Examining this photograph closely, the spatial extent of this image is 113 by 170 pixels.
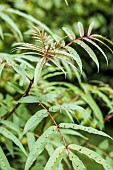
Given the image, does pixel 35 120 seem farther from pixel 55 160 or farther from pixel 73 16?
pixel 73 16

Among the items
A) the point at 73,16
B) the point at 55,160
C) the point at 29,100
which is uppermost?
the point at 73,16

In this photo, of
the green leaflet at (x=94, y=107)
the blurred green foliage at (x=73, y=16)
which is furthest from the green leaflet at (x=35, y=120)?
the blurred green foliage at (x=73, y=16)

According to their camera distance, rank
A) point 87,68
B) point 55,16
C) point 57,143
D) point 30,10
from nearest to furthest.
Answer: point 57,143 → point 30,10 → point 55,16 → point 87,68

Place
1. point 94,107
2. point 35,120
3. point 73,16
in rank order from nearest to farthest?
point 35,120 → point 94,107 → point 73,16

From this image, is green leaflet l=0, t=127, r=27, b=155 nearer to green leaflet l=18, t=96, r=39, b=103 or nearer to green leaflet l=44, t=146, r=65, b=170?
green leaflet l=18, t=96, r=39, b=103

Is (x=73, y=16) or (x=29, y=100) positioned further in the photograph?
(x=73, y=16)

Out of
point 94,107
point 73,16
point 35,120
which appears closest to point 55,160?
point 35,120

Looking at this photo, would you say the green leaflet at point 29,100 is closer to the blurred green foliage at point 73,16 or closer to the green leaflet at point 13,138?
the green leaflet at point 13,138

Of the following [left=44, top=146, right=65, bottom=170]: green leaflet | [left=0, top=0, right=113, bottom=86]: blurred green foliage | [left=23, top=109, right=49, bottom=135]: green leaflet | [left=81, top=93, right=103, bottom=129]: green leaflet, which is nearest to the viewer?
[left=44, top=146, right=65, bottom=170]: green leaflet

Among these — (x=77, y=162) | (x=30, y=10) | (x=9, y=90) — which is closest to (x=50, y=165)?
(x=77, y=162)

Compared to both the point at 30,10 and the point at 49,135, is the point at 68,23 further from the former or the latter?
the point at 49,135

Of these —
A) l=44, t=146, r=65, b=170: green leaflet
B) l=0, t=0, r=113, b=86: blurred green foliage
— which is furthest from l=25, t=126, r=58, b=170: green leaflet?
l=0, t=0, r=113, b=86: blurred green foliage
